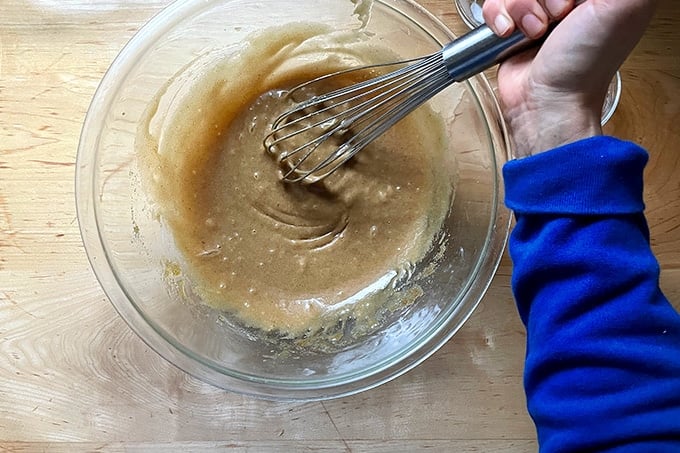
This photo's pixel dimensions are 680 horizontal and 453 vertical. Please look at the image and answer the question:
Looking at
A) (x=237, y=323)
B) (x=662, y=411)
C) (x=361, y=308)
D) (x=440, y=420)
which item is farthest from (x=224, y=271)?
(x=662, y=411)

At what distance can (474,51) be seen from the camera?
0.83 m

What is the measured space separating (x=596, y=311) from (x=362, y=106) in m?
0.46

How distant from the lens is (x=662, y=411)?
783mm

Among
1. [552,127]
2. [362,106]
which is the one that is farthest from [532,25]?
[362,106]

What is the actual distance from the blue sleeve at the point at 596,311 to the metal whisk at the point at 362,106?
164 millimetres

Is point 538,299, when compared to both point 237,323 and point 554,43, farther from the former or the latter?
point 237,323

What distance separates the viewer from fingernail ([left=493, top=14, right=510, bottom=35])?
832 millimetres

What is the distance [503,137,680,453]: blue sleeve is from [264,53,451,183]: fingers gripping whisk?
241 mm

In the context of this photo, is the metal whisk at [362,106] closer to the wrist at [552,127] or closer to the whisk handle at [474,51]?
the whisk handle at [474,51]

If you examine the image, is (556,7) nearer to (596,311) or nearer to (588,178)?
(588,178)

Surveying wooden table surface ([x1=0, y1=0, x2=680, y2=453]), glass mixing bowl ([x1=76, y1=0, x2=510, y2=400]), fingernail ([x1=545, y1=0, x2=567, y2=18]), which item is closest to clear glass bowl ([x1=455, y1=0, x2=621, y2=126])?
glass mixing bowl ([x1=76, y1=0, x2=510, y2=400])

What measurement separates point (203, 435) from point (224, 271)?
27cm

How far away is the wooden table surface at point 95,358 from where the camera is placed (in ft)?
3.38

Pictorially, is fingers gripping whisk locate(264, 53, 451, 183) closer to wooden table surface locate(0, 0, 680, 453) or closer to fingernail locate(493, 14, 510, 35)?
fingernail locate(493, 14, 510, 35)
